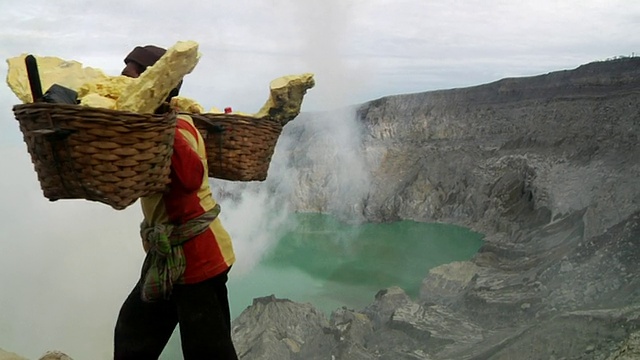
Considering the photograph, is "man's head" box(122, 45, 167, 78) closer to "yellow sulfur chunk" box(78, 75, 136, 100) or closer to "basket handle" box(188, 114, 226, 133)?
"yellow sulfur chunk" box(78, 75, 136, 100)

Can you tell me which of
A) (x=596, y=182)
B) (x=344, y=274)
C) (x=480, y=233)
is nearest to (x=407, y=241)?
(x=480, y=233)

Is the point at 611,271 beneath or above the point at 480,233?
above

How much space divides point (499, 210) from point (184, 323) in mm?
17114

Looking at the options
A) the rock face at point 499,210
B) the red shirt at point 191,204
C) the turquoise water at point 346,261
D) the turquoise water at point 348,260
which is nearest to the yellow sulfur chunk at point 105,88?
the red shirt at point 191,204

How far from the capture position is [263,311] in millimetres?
9602

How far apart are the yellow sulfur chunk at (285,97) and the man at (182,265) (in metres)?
0.46

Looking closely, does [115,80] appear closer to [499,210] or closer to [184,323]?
[184,323]

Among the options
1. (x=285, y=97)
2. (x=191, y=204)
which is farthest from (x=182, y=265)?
(x=285, y=97)

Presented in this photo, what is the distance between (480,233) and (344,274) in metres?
5.77

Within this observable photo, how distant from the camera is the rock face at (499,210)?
7680 millimetres

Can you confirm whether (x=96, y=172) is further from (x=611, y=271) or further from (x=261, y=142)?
(x=611, y=271)

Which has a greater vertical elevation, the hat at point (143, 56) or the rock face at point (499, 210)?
the hat at point (143, 56)

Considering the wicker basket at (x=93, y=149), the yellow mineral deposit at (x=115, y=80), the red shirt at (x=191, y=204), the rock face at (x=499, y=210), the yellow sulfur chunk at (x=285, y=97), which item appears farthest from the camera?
the rock face at (x=499, y=210)

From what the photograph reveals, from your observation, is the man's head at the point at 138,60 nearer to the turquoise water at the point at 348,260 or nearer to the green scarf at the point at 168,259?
the green scarf at the point at 168,259
